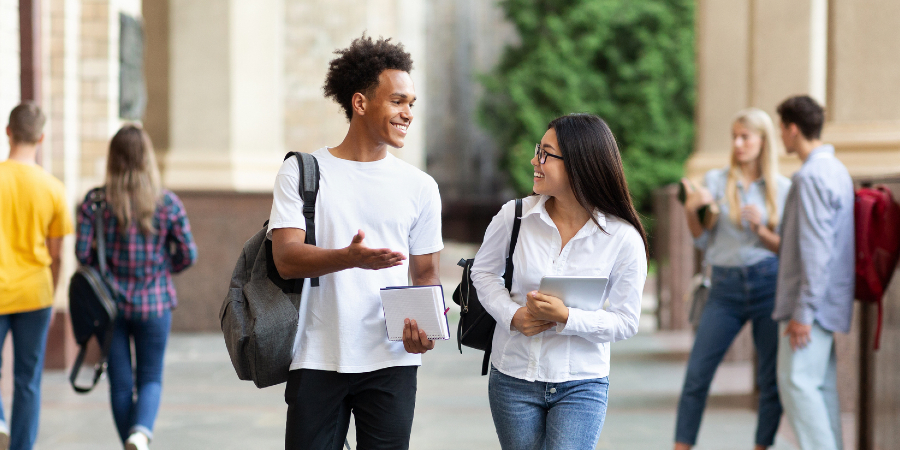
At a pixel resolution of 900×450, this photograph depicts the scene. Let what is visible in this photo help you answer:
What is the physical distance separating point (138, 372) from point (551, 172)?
310 centimetres

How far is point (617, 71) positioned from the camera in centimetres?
3073

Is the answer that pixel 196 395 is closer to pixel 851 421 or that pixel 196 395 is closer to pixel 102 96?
pixel 102 96

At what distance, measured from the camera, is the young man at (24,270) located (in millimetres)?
4895

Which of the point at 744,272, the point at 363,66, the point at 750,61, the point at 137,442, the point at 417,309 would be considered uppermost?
the point at 750,61

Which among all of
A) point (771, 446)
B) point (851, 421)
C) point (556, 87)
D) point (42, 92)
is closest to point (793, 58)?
point (851, 421)

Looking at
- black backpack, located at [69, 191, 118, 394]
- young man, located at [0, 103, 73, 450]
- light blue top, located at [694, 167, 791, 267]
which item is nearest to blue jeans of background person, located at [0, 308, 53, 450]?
young man, located at [0, 103, 73, 450]

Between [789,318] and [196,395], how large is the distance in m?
4.71

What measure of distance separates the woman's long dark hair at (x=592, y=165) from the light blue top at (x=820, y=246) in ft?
6.71

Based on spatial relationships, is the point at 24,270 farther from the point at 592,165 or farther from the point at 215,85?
the point at 215,85

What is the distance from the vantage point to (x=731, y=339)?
539cm

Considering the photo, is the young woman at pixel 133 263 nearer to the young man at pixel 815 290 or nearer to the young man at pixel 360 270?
the young man at pixel 360 270

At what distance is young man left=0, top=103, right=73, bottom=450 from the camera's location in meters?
4.89

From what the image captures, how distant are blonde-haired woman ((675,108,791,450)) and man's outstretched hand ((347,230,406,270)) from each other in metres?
3.19

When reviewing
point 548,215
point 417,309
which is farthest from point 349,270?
point 548,215
